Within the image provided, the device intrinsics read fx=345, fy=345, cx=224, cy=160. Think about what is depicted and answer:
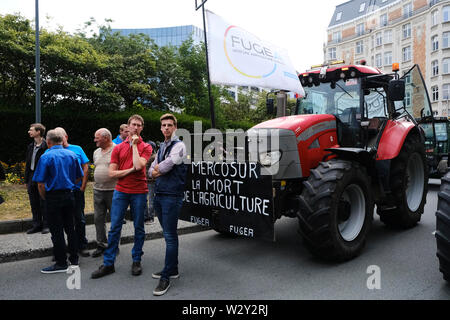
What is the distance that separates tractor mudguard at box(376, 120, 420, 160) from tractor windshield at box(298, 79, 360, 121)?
2.34 ft

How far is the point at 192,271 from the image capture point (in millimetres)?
4402

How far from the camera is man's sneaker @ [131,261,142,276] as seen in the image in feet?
13.9

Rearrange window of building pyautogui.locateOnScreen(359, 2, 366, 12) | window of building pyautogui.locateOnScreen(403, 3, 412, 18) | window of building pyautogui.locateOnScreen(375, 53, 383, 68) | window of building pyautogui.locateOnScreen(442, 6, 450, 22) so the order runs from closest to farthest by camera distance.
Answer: window of building pyautogui.locateOnScreen(442, 6, 450, 22)
window of building pyautogui.locateOnScreen(403, 3, 412, 18)
window of building pyautogui.locateOnScreen(375, 53, 383, 68)
window of building pyautogui.locateOnScreen(359, 2, 366, 12)

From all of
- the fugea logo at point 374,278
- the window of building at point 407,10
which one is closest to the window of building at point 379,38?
the window of building at point 407,10

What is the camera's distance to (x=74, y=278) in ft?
13.6

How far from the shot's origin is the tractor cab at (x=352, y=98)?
5.54m

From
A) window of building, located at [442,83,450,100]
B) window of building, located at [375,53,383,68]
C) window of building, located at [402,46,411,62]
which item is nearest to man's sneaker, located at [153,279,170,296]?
window of building, located at [442,83,450,100]

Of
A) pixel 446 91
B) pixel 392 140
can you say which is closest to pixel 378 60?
pixel 446 91

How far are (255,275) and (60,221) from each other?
102 inches

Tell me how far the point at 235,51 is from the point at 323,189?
79.2 inches

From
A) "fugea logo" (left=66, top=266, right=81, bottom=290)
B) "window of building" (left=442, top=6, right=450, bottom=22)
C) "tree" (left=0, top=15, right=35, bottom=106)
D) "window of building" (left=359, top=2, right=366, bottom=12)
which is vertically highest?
"window of building" (left=359, top=2, right=366, bottom=12)

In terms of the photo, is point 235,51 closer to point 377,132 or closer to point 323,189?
point 323,189

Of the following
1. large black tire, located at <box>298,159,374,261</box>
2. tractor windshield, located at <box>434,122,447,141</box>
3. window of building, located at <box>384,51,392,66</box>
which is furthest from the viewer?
window of building, located at <box>384,51,392,66</box>

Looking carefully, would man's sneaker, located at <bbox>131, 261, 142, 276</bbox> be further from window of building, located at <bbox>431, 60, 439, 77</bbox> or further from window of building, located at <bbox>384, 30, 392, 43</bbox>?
window of building, located at <bbox>384, 30, 392, 43</bbox>
